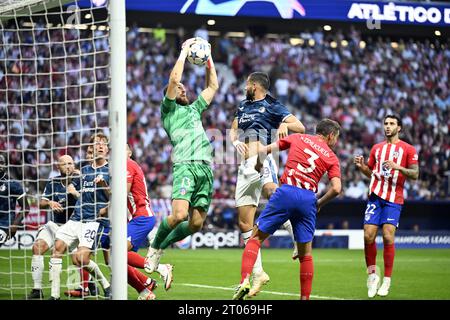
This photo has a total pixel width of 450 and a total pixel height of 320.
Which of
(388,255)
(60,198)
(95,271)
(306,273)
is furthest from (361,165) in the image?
(60,198)

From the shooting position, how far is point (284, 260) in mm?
17422

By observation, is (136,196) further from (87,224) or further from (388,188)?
(388,188)

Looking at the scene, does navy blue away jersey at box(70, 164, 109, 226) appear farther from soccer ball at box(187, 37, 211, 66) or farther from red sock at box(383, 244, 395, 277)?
red sock at box(383, 244, 395, 277)

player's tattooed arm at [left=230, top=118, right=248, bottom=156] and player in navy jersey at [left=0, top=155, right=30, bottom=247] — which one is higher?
player's tattooed arm at [left=230, top=118, right=248, bottom=156]

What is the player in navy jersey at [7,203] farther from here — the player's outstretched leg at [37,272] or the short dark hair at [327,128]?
the short dark hair at [327,128]

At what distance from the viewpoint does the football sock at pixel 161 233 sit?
385 inches

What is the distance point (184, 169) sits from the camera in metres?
9.71

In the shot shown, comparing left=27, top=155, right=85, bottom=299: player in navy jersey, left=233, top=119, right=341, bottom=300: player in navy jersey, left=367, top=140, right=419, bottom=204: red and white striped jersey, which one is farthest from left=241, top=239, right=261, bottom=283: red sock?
left=367, top=140, right=419, bottom=204: red and white striped jersey

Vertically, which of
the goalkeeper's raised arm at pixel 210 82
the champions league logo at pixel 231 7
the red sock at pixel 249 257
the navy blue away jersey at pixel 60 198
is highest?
the champions league logo at pixel 231 7

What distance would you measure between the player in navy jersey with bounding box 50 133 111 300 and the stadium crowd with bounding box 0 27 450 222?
531 inches

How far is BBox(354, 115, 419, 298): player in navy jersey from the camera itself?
11.4m

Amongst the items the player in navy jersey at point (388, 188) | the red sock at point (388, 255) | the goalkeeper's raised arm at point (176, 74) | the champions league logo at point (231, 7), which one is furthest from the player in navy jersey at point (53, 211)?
the champions league logo at point (231, 7)

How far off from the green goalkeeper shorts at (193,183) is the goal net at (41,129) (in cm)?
105
